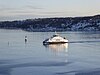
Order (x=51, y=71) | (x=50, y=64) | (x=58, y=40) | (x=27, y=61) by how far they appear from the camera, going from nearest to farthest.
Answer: (x=51, y=71) → (x=50, y=64) → (x=27, y=61) → (x=58, y=40)

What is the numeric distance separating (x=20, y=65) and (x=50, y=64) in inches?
137

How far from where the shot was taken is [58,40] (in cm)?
7612

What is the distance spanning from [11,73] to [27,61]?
8882 millimetres

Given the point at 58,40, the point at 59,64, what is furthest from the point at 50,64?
the point at 58,40

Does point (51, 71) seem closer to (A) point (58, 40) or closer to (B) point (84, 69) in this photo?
(B) point (84, 69)

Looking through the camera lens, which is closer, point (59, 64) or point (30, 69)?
point (30, 69)

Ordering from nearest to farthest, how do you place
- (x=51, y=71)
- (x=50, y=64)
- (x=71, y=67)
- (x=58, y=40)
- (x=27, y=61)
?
(x=51, y=71)
(x=71, y=67)
(x=50, y=64)
(x=27, y=61)
(x=58, y=40)

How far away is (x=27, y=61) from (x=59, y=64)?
4.68m

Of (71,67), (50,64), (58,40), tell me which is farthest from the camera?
(58,40)

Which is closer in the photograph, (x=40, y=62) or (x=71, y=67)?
(x=71, y=67)

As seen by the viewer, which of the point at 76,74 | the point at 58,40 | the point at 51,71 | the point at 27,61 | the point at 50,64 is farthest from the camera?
the point at 58,40

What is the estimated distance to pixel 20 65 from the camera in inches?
1355

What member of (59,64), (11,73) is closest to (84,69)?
(59,64)

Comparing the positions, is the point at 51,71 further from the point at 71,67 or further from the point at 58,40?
the point at 58,40
